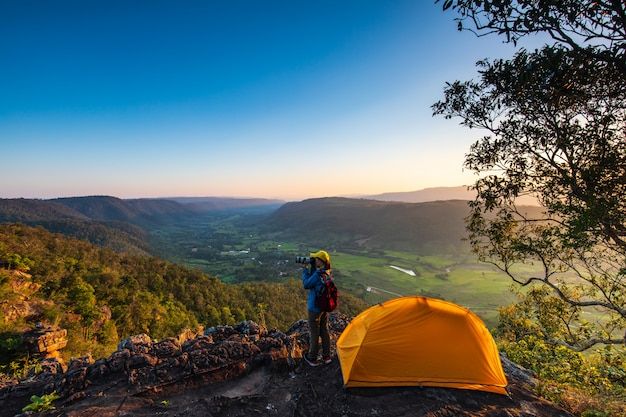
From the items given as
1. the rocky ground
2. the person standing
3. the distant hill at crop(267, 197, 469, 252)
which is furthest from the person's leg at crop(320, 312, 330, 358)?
the distant hill at crop(267, 197, 469, 252)

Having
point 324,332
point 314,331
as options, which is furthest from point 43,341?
point 324,332

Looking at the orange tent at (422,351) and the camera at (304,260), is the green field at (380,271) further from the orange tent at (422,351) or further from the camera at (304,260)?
the camera at (304,260)

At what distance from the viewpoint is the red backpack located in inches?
222

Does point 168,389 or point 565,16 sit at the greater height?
point 565,16

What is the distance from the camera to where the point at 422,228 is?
14638 cm

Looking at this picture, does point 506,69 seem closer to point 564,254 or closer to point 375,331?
point 564,254

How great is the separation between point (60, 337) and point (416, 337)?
14462 millimetres

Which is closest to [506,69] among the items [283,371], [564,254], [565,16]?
[565,16]

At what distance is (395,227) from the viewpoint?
154875 millimetres

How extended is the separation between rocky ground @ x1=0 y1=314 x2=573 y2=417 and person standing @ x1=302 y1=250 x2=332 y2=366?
405 mm

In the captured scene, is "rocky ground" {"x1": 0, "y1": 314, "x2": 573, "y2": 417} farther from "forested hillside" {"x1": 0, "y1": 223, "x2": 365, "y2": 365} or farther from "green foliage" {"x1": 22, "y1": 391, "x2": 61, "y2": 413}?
"forested hillside" {"x1": 0, "y1": 223, "x2": 365, "y2": 365}

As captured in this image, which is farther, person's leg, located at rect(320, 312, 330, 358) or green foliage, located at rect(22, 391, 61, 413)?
person's leg, located at rect(320, 312, 330, 358)

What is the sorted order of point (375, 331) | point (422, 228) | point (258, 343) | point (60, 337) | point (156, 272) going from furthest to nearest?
1. point (422, 228)
2. point (156, 272)
3. point (60, 337)
4. point (258, 343)
5. point (375, 331)

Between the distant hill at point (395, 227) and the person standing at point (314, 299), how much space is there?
136m
